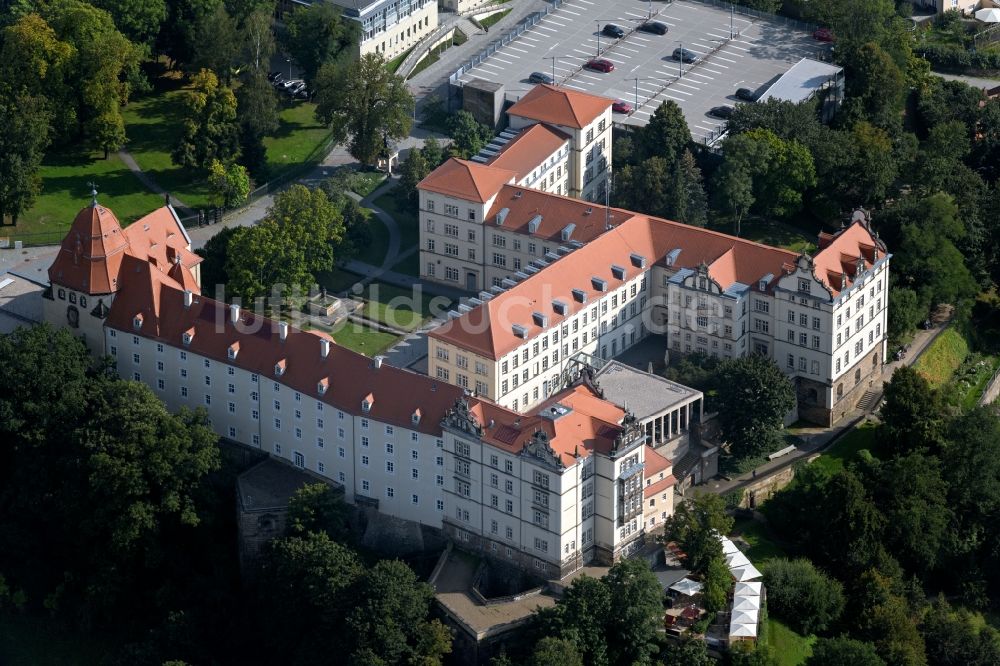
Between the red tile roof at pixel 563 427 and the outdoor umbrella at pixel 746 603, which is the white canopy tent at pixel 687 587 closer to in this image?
the outdoor umbrella at pixel 746 603

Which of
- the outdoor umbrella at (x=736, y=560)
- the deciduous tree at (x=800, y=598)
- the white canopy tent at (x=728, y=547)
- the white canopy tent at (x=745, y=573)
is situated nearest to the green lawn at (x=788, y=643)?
the deciduous tree at (x=800, y=598)

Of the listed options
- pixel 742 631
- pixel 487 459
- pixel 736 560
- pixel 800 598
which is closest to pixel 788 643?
pixel 800 598

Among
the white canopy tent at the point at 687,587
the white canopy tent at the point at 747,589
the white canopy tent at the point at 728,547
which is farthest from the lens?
the white canopy tent at the point at 728,547

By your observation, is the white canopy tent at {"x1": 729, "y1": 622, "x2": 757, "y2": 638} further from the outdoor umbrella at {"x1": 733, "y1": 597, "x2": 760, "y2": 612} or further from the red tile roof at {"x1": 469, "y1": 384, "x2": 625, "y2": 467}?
the red tile roof at {"x1": 469, "y1": 384, "x2": 625, "y2": 467}

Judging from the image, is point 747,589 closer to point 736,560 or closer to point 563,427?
point 736,560

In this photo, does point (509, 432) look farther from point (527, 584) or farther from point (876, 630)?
point (876, 630)
